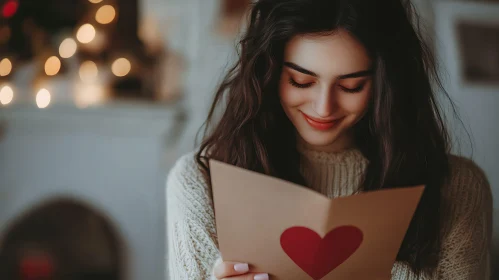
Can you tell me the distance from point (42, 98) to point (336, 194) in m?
1.40

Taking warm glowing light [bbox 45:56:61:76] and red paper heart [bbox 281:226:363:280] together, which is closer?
red paper heart [bbox 281:226:363:280]

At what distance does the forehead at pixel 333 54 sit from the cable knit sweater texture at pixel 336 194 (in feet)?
0.85

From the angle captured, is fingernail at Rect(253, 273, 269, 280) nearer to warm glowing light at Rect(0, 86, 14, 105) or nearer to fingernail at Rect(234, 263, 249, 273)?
fingernail at Rect(234, 263, 249, 273)

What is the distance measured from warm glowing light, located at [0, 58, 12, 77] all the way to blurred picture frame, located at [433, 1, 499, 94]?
5.23 ft

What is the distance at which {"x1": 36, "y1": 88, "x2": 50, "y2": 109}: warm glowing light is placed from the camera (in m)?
1.94

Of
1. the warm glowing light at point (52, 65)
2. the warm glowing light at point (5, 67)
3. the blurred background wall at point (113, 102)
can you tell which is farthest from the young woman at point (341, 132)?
the warm glowing light at point (52, 65)

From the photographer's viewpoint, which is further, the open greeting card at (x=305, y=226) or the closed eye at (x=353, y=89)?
the closed eye at (x=353, y=89)

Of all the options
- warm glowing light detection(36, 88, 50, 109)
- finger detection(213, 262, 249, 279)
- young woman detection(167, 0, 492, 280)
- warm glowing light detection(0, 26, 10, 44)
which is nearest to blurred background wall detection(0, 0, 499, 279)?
warm glowing light detection(36, 88, 50, 109)

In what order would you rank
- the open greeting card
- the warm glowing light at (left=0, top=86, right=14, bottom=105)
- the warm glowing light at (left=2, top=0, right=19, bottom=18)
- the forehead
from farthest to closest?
the warm glowing light at (left=0, top=86, right=14, bottom=105) < the warm glowing light at (left=2, top=0, right=19, bottom=18) < the forehead < the open greeting card

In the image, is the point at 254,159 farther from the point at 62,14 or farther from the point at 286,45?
the point at 62,14

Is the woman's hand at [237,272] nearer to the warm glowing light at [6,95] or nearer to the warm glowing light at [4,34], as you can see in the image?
the warm glowing light at [4,34]

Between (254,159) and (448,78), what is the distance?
1060 mm

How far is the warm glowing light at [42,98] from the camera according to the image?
1.94 m

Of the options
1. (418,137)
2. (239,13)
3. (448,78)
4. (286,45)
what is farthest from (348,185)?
(239,13)
